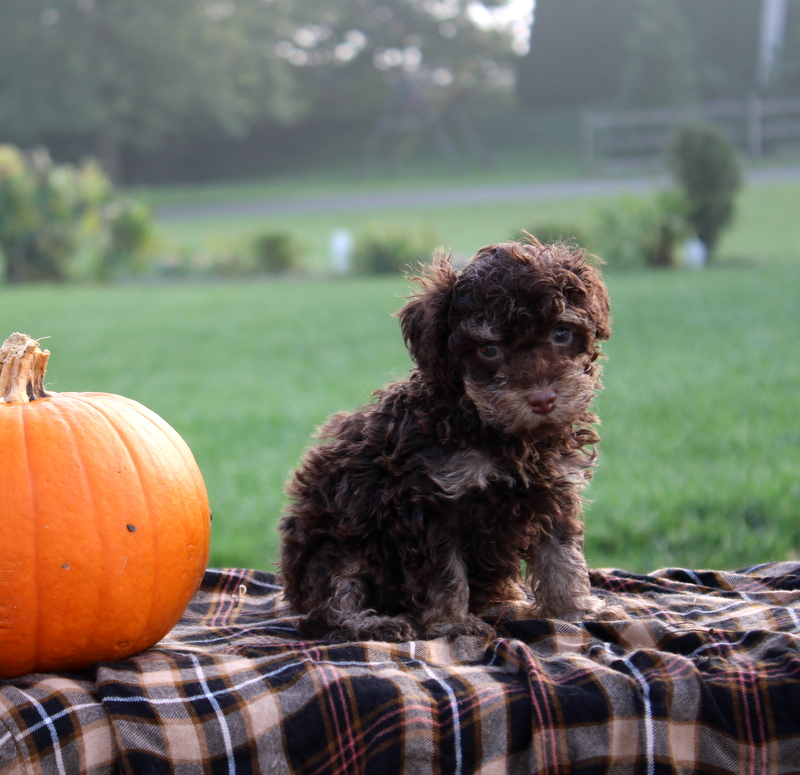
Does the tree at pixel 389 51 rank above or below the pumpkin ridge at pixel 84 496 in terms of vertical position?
above

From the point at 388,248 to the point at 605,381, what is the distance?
40.0 feet

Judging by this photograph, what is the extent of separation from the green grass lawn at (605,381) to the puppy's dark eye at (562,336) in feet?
2.32

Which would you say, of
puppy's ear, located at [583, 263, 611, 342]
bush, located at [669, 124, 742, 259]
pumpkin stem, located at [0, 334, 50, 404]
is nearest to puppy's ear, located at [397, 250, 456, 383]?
puppy's ear, located at [583, 263, 611, 342]

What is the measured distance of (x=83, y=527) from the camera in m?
2.91

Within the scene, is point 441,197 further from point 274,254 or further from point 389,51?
point 389,51

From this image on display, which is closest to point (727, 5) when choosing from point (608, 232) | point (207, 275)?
point (608, 232)

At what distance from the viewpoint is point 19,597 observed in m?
2.82

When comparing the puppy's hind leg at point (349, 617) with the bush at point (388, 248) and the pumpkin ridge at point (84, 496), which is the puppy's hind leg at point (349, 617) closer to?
the pumpkin ridge at point (84, 496)

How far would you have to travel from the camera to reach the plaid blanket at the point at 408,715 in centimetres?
268

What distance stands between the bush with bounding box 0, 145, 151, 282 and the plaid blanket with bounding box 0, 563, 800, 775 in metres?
18.3

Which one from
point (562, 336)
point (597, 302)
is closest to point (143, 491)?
point (562, 336)

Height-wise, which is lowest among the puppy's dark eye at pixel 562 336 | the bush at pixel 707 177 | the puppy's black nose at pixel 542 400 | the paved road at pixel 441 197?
the puppy's black nose at pixel 542 400

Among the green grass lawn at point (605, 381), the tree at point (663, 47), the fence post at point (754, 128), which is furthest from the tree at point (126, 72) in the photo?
the green grass lawn at point (605, 381)

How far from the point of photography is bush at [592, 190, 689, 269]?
18.7 metres
